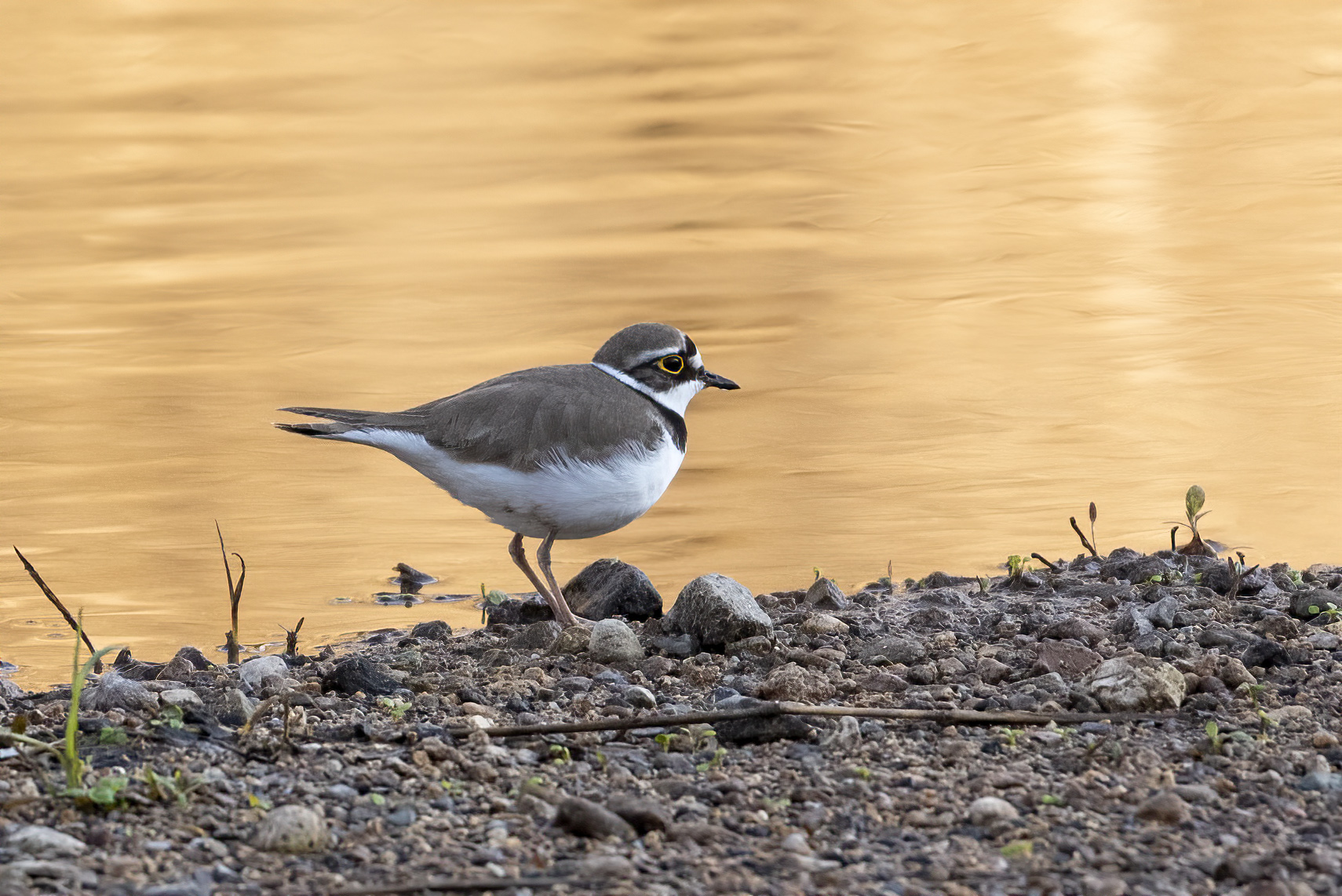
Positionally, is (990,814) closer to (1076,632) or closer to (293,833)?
(293,833)

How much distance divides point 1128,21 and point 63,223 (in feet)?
46.3

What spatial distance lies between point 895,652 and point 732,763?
1168 millimetres

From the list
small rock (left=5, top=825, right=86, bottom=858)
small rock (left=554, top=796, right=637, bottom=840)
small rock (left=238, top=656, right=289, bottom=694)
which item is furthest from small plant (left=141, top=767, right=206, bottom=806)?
small rock (left=238, top=656, right=289, bottom=694)

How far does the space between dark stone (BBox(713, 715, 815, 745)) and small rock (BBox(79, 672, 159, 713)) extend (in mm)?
1640

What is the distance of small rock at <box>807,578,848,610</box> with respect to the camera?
6527mm

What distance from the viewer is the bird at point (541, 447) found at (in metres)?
6.46

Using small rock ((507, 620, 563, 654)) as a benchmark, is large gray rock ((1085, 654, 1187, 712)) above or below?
above

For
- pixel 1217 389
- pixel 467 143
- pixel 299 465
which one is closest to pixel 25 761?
pixel 299 465

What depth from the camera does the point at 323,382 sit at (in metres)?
10.5

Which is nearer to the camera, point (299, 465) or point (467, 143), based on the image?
point (299, 465)

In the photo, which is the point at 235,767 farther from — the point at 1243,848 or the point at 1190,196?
the point at 1190,196

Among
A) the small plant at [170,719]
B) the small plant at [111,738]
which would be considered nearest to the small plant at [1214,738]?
the small plant at [170,719]

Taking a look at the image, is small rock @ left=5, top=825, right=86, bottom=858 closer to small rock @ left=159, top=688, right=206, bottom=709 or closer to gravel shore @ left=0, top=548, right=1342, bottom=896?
gravel shore @ left=0, top=548, right=1342, bottom=896

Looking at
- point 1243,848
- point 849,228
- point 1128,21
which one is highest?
point 1128,21
